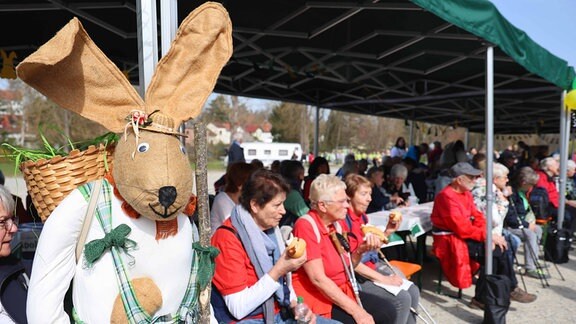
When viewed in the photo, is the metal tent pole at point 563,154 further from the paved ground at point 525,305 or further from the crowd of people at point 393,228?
the paved ground at point 525,305

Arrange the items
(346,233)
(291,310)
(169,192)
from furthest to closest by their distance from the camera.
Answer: (346,233), (291,310), (169,192)

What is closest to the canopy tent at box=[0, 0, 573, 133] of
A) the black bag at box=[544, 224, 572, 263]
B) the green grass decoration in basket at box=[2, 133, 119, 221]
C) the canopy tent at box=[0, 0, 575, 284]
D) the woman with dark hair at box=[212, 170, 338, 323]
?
the canopy tent at box=[0, 0, 575, 284]

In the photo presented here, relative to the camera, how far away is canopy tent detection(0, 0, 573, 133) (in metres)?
3.98

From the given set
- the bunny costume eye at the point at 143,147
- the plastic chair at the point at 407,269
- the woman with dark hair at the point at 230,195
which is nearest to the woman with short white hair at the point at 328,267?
the plastic chair at the point at 407,269

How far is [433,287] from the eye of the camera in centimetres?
480

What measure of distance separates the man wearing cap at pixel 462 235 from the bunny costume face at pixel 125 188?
10.9 feet

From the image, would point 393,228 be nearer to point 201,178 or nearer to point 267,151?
point 201,178

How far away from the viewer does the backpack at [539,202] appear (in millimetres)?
5852

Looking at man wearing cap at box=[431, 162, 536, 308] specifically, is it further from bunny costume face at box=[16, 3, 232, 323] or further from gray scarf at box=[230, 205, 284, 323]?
bunny costume face at box=[16, 3, 232, 323]

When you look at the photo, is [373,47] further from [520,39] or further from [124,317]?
[124,317]

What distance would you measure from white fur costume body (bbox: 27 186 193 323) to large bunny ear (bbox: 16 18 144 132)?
29 centimetres

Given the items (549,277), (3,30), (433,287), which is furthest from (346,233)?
(3,30)

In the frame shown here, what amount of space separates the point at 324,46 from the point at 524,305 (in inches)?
152

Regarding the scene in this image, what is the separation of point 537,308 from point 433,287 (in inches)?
41.6
